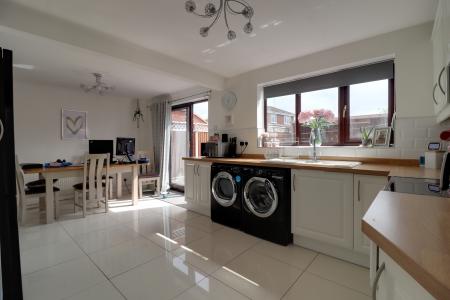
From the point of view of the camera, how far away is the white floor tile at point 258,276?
1.55 metres

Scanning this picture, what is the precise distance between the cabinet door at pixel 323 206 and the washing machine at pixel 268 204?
0.08m

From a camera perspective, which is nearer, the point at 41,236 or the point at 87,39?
the point at 87,39

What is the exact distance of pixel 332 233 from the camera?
193 centimetres

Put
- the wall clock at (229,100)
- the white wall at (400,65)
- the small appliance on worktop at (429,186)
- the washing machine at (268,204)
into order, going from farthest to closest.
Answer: the wall clock at (229,100), the washing machine at (268,204), the white wall at (400,65), the small appliance on worktop at (429,186)

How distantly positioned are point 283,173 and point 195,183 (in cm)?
153

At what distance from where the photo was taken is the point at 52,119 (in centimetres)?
407

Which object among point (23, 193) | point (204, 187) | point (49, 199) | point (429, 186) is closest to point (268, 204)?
point (204, 187)

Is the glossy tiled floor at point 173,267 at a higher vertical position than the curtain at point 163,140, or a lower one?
lower

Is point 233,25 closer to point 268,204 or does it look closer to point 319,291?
point 268,204

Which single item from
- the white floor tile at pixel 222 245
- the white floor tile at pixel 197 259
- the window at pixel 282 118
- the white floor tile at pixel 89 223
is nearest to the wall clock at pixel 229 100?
the window at pixel 282 118

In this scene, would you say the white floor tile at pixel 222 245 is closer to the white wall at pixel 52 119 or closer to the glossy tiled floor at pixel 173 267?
the glossy tiled floor at pixel 173 267

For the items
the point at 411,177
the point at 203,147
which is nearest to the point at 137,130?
the point at 203,147

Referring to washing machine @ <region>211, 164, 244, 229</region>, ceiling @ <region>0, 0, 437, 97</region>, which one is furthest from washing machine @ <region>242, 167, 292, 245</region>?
ceiling @ <region>0, 0, 437, 97</region>

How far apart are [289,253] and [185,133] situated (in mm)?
3303
